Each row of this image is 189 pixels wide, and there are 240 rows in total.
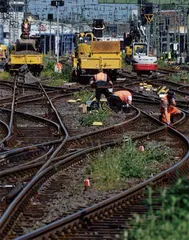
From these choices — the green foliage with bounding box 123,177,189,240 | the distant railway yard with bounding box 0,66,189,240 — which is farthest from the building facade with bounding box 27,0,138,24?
the green foliage with bounding box 123,177,189,240

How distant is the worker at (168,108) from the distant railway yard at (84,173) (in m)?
0.22

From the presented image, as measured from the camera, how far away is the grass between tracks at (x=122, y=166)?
1018cm

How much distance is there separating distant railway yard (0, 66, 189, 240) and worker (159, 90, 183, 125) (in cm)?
22

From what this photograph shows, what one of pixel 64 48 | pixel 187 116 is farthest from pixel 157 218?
pixel 64 48

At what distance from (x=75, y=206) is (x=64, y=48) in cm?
9734

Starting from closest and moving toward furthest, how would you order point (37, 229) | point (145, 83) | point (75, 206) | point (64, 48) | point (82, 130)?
point (37, 229) → point (75, 206) → point (82, 130) → point (145, 83) → point (64, 48)

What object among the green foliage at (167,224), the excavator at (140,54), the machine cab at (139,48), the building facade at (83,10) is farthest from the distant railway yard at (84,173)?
the building facade at (83,10)

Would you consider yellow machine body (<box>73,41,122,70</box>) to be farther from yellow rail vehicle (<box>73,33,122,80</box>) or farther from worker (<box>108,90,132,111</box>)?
worker (<box>108,90,132,111</box>)

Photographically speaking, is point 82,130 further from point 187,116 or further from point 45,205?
point 45,205

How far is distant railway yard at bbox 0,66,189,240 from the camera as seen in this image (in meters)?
7.64

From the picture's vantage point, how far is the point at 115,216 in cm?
809

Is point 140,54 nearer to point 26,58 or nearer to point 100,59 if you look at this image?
point 26,58

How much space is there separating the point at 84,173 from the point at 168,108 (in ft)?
22.3

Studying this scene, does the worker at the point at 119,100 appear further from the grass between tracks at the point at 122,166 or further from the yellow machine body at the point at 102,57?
the yellow machine body at the point at 102,57
